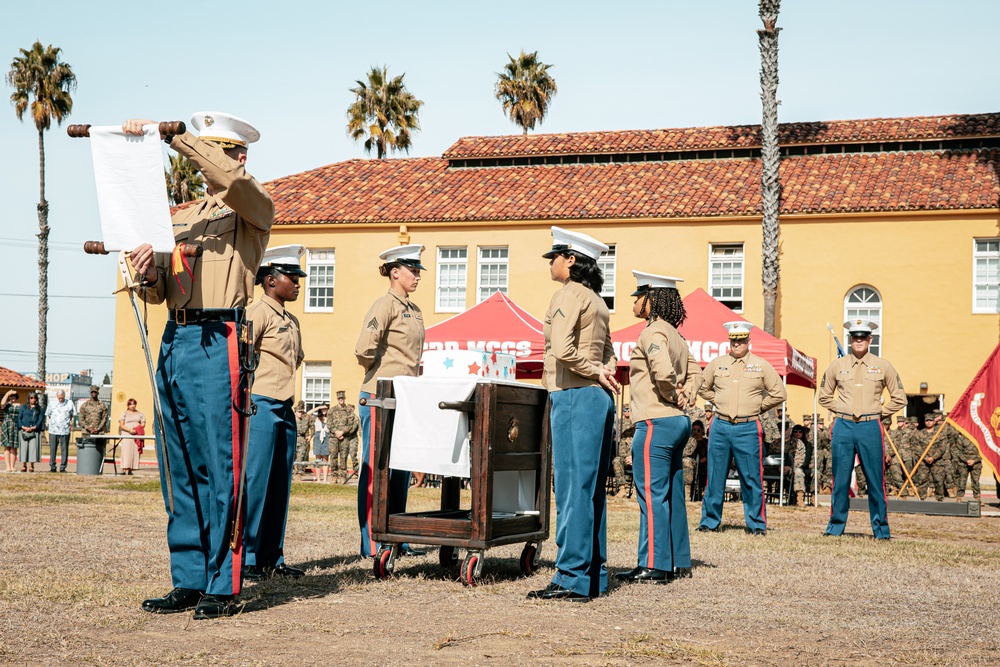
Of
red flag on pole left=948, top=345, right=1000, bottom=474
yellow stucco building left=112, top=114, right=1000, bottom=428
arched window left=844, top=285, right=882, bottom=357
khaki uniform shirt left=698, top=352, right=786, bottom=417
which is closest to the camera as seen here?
khaki uniform shirt left=698, top=352, right=786, bottom=417

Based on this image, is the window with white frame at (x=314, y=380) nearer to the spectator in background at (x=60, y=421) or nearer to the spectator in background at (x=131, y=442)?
the spectator in background at (x=131, y=442)

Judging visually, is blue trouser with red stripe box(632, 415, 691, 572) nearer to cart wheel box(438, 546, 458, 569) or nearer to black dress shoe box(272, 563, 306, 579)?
cart wheel box(438, 546, 458, 569)

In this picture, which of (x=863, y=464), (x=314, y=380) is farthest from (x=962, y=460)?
(x=314, y=380)

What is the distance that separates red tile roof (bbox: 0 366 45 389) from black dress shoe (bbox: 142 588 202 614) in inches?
1930

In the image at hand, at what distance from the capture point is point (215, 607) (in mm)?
5957

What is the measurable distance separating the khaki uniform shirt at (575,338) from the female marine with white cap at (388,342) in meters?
1.70

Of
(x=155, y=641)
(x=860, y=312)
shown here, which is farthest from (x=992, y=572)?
(x=860, y=312)

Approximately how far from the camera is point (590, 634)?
19.0 ft

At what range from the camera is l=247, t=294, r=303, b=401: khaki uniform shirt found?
8000 mm

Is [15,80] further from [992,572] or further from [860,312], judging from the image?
[992,572]

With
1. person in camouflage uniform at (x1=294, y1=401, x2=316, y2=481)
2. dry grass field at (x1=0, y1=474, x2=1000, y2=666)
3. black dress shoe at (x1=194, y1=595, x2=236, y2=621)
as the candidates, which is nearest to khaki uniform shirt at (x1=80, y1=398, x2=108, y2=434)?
person in camouflage uniform at (x1=294, y1=401, x2=316, y2=481)

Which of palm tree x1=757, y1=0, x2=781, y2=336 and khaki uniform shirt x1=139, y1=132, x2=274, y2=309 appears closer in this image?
khaki uniform shirt x1=139, y1=132, x2=274, y2=309

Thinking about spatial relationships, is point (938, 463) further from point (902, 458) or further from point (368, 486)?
point (368, 486)

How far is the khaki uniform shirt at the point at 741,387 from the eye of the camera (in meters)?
12.7
